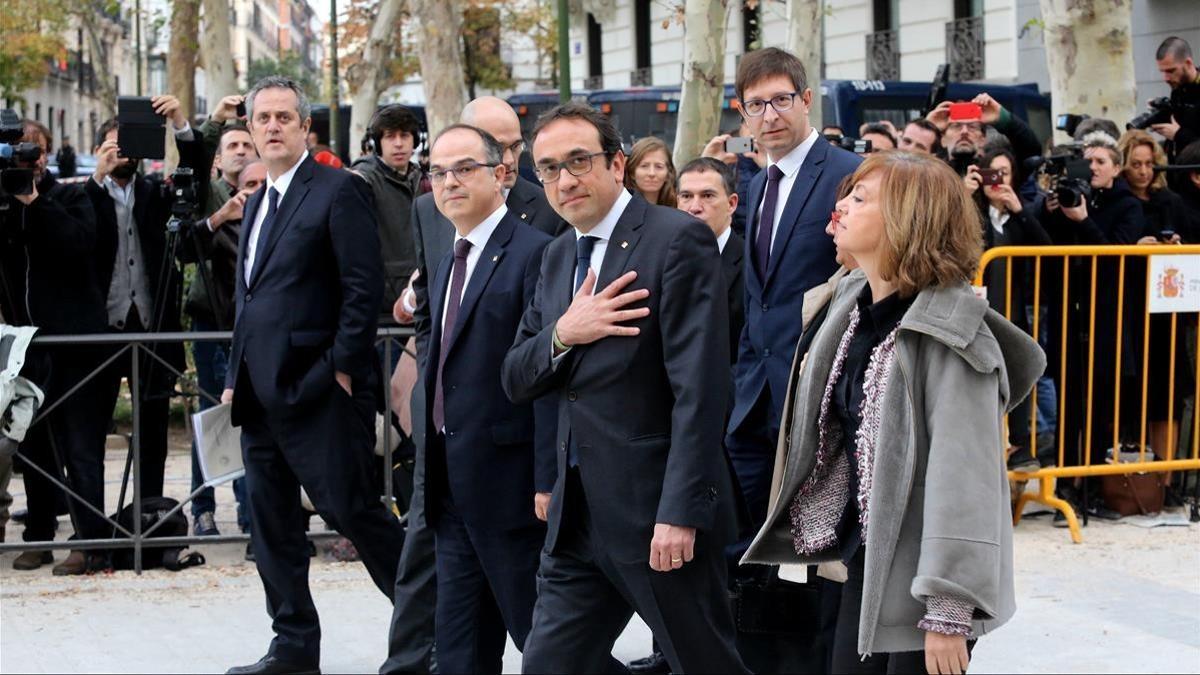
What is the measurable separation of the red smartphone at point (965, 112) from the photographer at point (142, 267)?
153 inches

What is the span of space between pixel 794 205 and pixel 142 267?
410 cm

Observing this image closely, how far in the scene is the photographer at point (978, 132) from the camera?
926cm

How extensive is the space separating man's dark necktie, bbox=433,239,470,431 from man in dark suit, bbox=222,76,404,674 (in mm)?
821

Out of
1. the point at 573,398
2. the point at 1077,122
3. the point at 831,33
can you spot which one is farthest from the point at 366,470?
the point at 831,33

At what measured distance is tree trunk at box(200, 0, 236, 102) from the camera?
24984 mm

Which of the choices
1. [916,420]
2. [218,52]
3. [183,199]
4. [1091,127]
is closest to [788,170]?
[916,420]

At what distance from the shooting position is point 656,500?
4719 millimetres

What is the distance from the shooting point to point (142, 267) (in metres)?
8.85

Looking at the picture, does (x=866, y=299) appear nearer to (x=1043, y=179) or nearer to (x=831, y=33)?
(x=1043, y=179)

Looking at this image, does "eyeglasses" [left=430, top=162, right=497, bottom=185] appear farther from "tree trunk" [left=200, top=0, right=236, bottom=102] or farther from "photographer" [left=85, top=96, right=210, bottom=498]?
"tree trunk" [left=200, top=0, right=236, bottom=102]

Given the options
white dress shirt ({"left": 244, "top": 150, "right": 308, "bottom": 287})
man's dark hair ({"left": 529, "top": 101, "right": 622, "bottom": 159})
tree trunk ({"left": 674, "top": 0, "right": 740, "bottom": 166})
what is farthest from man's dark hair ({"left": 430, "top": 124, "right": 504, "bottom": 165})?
tree trunk ({"left": 674, "top": 0, "right": 740, "bottom": 166})

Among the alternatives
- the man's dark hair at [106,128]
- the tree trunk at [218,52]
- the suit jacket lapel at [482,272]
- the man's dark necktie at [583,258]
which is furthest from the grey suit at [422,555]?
the tree trunk at [218,52]

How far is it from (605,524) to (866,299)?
954 mm

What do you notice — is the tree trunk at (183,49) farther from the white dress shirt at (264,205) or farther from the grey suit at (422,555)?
the grey suit at (422,555)
